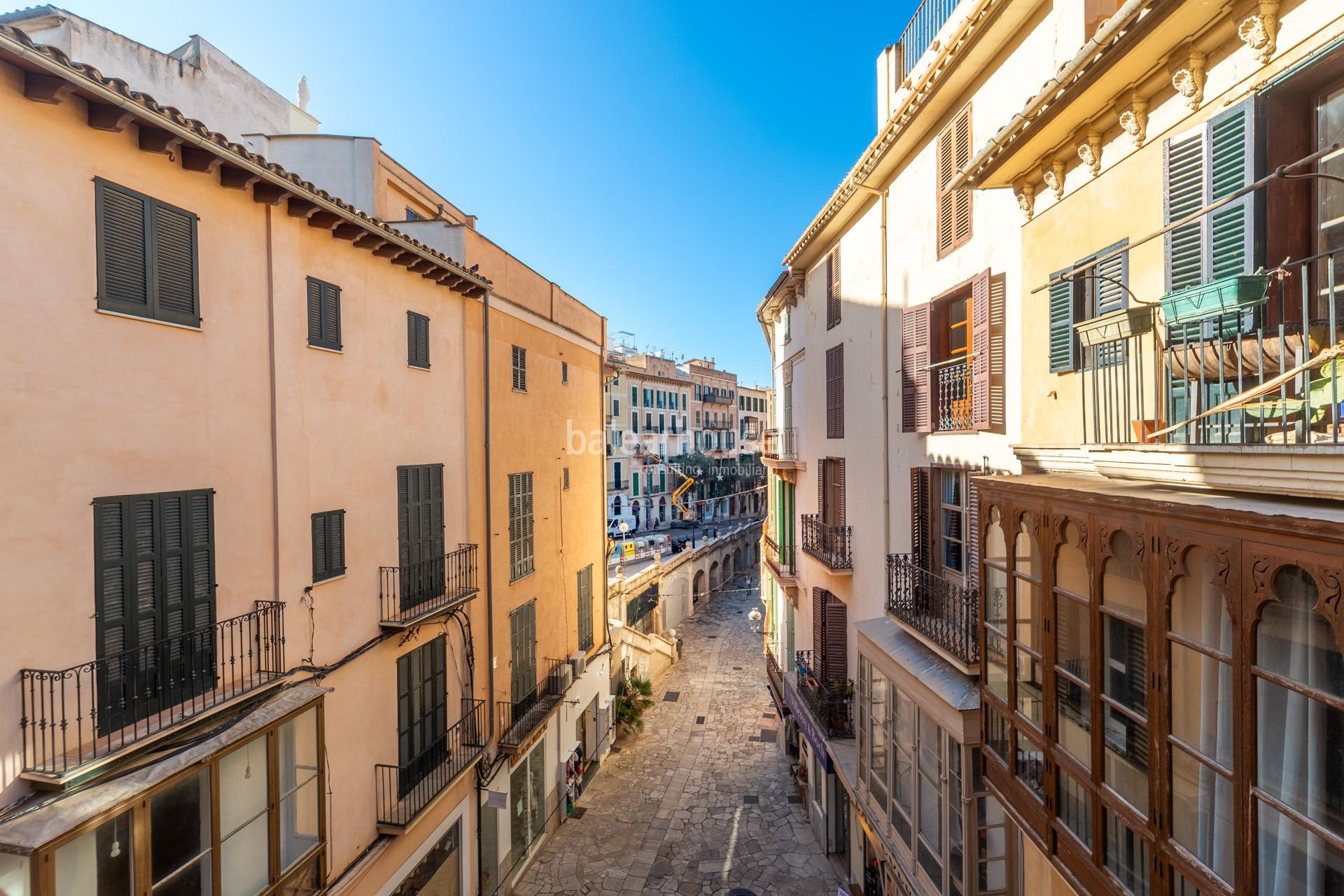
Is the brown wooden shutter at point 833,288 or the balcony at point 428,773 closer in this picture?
the balcony at point 428,773

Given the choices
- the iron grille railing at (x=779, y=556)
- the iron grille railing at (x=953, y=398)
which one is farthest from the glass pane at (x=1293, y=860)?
the iron grille railing at (x=779, y=556)

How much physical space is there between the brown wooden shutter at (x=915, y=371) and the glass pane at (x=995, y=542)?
11.5 feet

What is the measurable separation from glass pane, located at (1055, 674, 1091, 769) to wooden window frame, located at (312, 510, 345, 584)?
927 centimetres

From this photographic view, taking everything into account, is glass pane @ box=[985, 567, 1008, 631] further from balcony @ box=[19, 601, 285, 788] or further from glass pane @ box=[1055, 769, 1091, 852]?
balcony @ box=[19, 601, 285, 788]

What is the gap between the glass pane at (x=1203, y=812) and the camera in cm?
363

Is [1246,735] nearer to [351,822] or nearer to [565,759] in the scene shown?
[351,822]

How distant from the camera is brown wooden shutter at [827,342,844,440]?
→ 45.6 feet

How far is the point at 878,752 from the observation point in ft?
33.0

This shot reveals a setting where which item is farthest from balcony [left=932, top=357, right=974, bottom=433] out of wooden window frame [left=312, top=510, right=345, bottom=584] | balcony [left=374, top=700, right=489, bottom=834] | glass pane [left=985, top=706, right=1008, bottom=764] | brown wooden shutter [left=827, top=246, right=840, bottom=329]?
balcony [left=374, top=700, right=489, bottom=834]

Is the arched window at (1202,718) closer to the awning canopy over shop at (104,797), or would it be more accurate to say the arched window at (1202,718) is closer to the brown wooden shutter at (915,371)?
the brown wooden shutter at (915,371)

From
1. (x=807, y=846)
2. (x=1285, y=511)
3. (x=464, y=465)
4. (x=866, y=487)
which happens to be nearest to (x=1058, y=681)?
(x=1285, y=511)

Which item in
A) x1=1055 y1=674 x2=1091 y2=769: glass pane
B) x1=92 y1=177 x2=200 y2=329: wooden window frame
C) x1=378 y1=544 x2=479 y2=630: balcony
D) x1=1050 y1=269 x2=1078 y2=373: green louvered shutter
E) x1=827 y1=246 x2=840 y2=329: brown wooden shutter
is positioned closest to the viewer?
x1=1055 y1=674 x2=1091 y2=769: glass pane

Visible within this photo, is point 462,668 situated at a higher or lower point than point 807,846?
higher

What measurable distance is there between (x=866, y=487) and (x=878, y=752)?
479 centimetres
